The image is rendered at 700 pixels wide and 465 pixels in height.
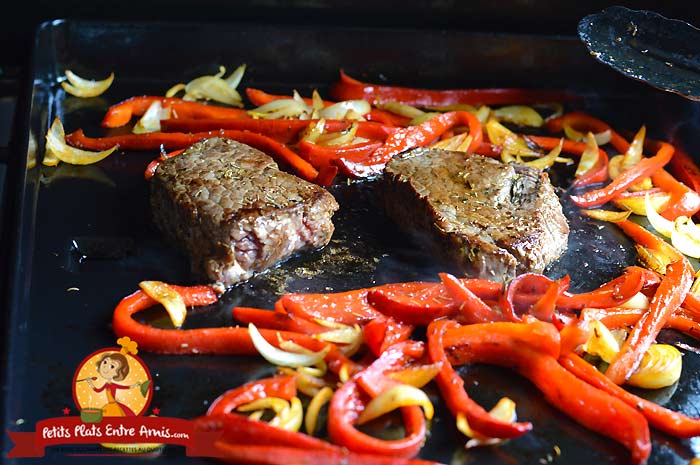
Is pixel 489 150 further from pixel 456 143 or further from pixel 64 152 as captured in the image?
pixel 64 152

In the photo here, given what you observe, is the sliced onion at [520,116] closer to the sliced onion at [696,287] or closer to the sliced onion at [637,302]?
the sliced onion at [696,287]

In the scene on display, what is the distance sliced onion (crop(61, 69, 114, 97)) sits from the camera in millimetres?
Result: 4551

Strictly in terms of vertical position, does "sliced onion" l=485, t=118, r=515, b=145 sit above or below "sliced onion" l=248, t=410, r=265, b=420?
above

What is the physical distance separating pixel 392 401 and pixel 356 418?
14cm

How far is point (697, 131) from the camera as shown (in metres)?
4.59

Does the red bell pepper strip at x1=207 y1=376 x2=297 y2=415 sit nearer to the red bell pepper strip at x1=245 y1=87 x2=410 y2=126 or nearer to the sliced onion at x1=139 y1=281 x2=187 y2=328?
the sliced onion at x1=139 y1=281 x2=187 y2=328

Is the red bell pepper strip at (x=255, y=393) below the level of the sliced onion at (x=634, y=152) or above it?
below

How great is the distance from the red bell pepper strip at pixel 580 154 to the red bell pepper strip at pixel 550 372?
152 centimetres

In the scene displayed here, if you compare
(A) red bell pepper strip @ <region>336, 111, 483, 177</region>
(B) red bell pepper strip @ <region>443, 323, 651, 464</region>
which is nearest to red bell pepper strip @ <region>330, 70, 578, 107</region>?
(A) red bell pepper strip @ <region>336, 111, 483, 177</region>

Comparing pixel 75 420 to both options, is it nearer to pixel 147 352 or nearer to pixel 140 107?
pixel 147 352

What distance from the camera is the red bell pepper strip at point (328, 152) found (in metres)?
4.01

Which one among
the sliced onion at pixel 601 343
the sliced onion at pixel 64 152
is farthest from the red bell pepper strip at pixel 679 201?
the sliced onion at pixel 64 152

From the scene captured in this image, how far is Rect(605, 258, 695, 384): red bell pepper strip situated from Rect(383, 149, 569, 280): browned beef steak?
458 millimetres

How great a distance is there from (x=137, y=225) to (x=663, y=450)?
230 centimetres
